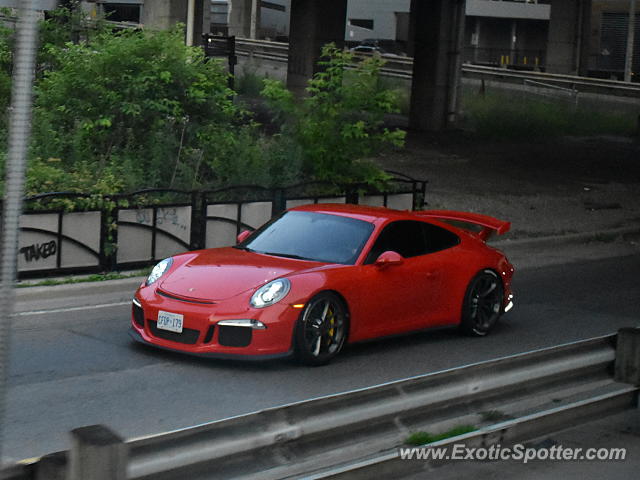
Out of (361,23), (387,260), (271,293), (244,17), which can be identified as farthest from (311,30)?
(361,23)

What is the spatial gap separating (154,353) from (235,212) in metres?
5.54

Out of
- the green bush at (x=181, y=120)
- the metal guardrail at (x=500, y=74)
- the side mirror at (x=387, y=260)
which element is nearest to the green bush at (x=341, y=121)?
the green bush at (x=181, y=120)

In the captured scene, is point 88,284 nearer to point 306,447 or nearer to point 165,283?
point 165,283

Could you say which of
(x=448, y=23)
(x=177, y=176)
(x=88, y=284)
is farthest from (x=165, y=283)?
(x=448, y=23)

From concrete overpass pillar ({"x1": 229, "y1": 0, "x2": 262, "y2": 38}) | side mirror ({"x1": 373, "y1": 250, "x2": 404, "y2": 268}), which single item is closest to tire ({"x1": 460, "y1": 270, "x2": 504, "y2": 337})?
side mirror ({"x1": 373, "y1": 250, "x2": 404, "y2": 268})

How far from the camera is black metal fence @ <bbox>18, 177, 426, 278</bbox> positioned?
513 inches

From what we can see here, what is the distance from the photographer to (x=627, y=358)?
770cm

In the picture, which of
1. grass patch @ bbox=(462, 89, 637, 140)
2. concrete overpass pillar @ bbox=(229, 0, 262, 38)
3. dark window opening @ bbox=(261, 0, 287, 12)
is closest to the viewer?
grass patch @ bbox=(462, 89, 637, 140)

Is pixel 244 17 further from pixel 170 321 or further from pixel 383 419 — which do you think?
pixel 383 419

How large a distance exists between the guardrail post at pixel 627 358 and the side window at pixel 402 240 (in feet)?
9.99

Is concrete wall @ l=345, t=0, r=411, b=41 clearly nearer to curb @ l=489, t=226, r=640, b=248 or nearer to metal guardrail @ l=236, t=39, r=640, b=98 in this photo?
metal guardrail @ l=236, t=39, r=640, b=98

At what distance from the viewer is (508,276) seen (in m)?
11.7

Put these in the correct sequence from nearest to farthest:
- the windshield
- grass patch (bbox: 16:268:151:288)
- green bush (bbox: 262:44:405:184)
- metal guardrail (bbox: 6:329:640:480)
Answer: metal guardrail (bbox: 6:329:640:480) → the windshield → grass patch (bbox: 16:268:151:288) → green bush (bbox: 262:44:405:184)

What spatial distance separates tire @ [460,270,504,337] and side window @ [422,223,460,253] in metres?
0.45
